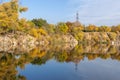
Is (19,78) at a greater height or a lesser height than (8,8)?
lesser

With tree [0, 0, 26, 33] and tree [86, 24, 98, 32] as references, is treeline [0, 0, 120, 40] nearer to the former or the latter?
tree [0, 0, 26, 33]

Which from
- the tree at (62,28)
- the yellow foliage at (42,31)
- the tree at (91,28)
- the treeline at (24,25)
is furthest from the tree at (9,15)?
the tree at (91,28)

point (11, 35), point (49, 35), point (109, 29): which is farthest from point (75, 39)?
point (11, 35)

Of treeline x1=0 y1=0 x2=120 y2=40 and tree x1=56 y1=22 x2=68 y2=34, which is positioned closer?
treeline x1=0 y1=0 x2=120 y2=40

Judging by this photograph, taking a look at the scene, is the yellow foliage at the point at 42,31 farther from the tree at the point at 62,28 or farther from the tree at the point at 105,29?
the tree at the point at 105,29

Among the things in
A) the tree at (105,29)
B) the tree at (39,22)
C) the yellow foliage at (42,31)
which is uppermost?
the tree at (39,22)

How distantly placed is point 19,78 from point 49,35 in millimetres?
61030

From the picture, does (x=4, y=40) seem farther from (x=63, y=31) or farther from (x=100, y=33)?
(x=100, y=33)

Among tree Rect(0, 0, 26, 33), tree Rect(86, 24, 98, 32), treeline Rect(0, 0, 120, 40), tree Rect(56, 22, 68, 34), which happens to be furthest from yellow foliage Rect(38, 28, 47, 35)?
tree Rect(86, 24, 98, 32)

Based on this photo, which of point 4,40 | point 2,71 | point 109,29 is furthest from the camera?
point 109,29

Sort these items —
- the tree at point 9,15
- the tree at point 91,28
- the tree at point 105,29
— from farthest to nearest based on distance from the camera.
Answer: the tree at point 105,29
the tree at point 91,28
the tree at point 9,15

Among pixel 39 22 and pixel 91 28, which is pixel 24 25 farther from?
pixel 91 28

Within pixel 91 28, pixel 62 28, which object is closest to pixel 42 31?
pixel 62 28

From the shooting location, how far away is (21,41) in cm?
6266
